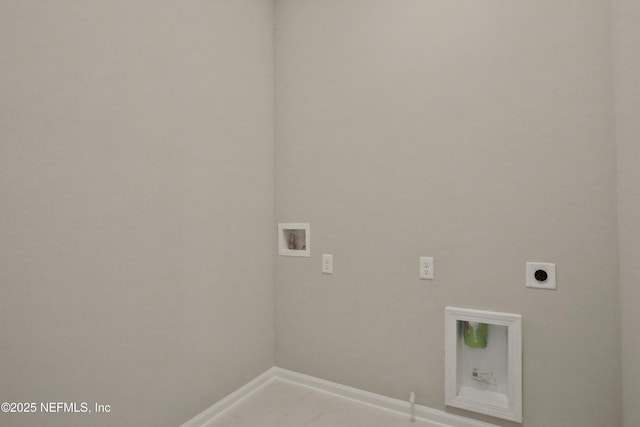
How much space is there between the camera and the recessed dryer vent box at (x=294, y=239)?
192 centimetres

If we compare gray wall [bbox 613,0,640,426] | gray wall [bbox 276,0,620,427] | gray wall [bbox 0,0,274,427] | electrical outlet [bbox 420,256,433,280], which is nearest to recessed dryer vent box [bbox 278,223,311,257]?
gray wall [bbox 276,0,620,427]

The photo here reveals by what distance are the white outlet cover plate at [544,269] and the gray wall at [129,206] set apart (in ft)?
4.77

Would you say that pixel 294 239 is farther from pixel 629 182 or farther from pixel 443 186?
pixel 629 182

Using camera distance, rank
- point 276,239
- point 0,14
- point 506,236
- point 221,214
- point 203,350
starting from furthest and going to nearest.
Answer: point 276,239
point 221,214
point 203,350
point 506,236
point 0,14

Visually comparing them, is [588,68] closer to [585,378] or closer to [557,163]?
[557,163]

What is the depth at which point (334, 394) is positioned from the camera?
1.80 meters

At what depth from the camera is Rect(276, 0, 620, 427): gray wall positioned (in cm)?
126

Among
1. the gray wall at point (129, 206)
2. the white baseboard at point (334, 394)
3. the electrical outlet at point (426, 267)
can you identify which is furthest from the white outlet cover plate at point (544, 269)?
the gray wall at point (129, 206)

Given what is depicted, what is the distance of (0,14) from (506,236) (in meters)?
2.05

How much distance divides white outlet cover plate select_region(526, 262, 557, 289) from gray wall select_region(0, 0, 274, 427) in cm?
145

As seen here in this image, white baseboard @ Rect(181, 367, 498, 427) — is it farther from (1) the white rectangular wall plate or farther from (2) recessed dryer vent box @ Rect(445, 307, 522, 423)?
(1) the white rectangular wall plate

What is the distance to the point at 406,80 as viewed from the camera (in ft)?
5.33

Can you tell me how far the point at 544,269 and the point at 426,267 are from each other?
0.50 meters

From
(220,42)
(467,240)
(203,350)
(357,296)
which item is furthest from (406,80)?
(203,350)
